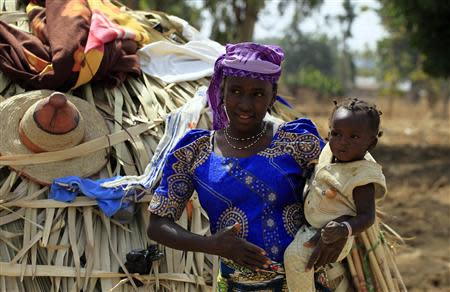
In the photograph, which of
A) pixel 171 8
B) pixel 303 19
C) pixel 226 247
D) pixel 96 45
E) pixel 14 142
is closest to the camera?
pixel 226 247

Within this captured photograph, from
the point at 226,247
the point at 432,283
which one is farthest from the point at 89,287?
the point at 432,283

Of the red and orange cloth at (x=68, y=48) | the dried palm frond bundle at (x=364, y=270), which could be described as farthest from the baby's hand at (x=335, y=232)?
the red and orange cloth at (x=68, y=48)

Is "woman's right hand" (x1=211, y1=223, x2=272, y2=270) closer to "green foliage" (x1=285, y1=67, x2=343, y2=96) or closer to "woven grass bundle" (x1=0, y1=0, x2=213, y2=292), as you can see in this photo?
"woven grass bundle" (x1=0, y1=0, x2=213, y2=292)

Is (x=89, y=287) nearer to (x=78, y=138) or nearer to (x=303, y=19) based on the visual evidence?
(x=78, y=138)

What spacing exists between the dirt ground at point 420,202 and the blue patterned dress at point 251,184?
151 cm

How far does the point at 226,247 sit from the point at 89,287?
3.47 feet

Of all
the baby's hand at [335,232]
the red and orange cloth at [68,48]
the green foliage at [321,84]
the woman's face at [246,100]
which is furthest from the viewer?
the green foliage at [321,84]

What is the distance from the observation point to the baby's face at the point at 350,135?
212cm

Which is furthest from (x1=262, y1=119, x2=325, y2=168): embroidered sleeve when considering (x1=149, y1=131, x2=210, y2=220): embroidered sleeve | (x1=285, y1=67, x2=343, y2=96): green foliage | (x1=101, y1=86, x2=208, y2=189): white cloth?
(x1=285, y1=67, x2=343, y2=96): green foliage

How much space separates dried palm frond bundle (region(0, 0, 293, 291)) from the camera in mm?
2957

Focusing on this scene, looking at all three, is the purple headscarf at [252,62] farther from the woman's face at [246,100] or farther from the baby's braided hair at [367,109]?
the baby's braided hair at [367,109]

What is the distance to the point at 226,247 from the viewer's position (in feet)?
6.93

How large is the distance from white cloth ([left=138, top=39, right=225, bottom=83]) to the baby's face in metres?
1.67

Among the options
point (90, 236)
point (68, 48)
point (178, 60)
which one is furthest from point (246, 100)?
point (178, 60)
